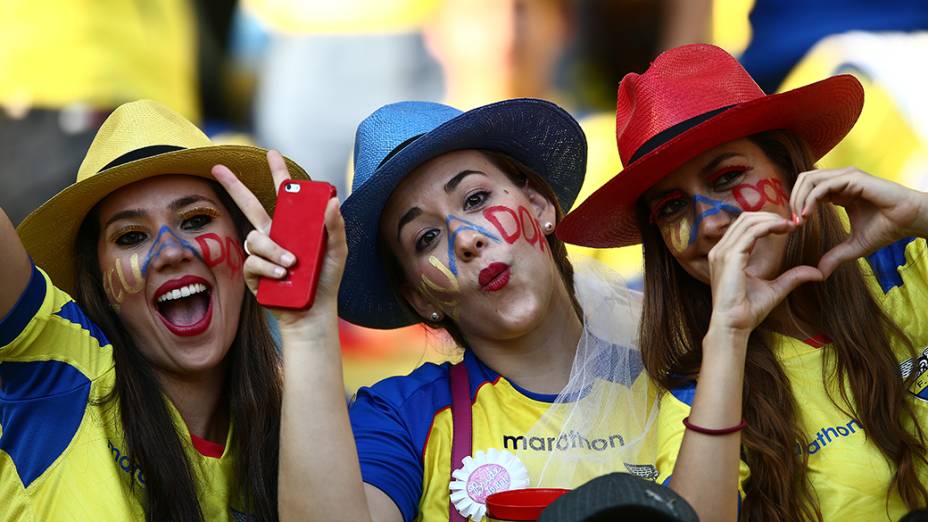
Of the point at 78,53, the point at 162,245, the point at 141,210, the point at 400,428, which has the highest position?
the point at 78,53

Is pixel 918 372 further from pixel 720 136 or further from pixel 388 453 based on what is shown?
pixel 388 453

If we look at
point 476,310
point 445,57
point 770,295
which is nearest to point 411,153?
point 476,310

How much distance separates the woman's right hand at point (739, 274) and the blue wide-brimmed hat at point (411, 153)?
748mm

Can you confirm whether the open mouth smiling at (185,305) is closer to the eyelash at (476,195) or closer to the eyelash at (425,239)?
the eyelash at (425,239)

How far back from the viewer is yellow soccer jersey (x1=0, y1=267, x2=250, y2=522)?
253 centimetres

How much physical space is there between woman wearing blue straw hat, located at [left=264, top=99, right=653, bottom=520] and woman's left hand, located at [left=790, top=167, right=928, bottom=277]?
61 cm

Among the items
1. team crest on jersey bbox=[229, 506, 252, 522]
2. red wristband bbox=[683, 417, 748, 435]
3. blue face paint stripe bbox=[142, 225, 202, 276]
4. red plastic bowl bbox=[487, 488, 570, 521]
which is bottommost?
red plastic bowl bbox=[487, 488, 570, 521]

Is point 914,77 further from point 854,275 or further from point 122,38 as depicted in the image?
point 122,38

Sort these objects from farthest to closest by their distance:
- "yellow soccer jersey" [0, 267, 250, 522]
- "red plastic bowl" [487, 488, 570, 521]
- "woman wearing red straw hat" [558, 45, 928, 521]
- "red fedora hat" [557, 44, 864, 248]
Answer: "red fedora hat" [557, 44, 864, 248] → "yellow soccer jersey" [0, 267, 250, 522] → "woman wearing red straw hat" [558, 45, 928, 521] → "red plastic bowl" [487, 488, 570, 521]

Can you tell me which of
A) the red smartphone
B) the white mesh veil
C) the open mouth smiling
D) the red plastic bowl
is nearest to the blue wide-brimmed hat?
the open mouth smiling

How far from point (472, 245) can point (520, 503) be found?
2.59ft

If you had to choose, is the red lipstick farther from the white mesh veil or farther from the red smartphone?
the red smartphone

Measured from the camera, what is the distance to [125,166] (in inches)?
111

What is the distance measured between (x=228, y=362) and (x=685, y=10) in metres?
3.02
